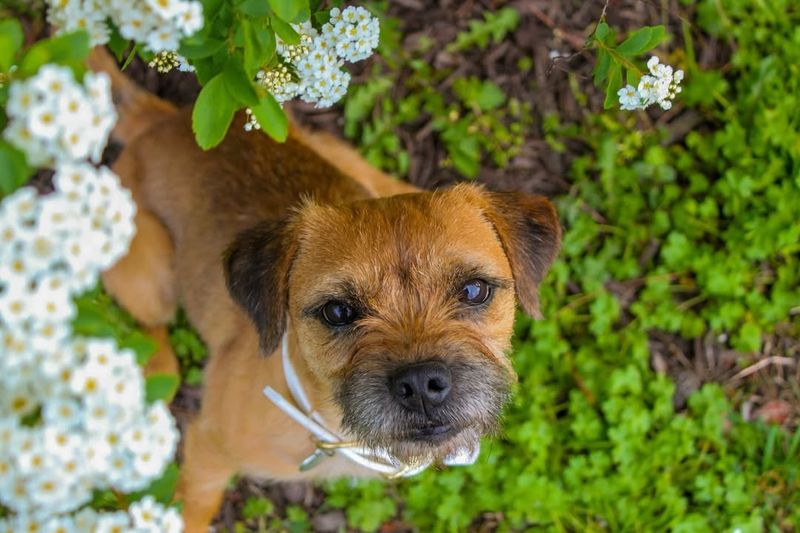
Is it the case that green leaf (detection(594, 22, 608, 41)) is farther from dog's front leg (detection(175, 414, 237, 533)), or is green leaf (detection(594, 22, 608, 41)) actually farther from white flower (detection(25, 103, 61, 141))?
dog's front leg (detection(175, 414, 237, 533))

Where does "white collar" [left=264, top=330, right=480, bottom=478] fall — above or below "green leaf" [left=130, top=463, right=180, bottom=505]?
below

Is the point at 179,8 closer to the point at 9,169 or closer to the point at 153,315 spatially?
the point at 9,169

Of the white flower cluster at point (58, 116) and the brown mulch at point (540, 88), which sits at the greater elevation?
the white flower cluster at point (58, 116)

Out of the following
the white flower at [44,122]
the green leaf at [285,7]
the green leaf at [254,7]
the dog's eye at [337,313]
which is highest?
the white flower at [44,122]

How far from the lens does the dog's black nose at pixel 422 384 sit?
8.86 ft

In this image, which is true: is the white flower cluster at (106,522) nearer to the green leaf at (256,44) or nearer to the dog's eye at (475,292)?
the green leaf at (256,44)

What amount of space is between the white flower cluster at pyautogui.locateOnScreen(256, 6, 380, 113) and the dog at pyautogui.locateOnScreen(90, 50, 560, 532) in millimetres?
670

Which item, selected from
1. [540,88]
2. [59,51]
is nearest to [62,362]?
[59,51]

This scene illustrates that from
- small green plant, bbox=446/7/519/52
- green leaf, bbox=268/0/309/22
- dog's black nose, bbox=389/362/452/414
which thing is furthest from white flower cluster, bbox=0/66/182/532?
small green plant, bbox=446/7/519/52

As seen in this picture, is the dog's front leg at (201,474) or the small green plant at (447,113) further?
the small green plant at (447,113)

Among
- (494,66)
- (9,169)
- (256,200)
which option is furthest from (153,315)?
(9,169)

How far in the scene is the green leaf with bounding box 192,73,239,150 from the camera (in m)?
2.07

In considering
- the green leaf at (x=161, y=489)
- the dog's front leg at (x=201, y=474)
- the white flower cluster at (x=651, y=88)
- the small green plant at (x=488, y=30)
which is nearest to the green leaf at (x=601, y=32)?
the white flower cluster at (x=651, y=88)

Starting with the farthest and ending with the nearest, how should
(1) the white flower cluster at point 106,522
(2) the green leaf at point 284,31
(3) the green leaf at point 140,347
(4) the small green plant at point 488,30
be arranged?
(4) the small green plant at point 488,30, (2) the green leaf at point 284,31, (3) the green leaf at point 140,347, (1) the white flower cluster at point 106,522
